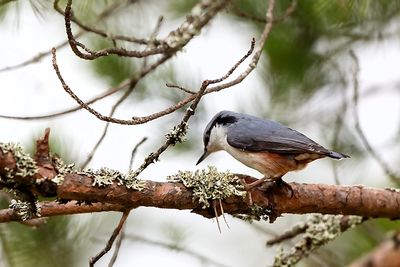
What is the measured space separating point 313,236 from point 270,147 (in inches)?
11.9

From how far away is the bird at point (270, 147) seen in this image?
2146 mm

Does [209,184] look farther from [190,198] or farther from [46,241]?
[46,241]

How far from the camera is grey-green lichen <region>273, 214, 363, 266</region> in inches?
84.7

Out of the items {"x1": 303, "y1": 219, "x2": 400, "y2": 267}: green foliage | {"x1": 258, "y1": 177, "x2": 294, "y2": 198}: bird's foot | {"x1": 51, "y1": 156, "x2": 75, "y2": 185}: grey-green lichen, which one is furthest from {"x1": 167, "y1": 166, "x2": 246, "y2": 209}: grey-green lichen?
{"x1": 303, "y1": 219, "x2": 400, "y2": 267}: green foliage

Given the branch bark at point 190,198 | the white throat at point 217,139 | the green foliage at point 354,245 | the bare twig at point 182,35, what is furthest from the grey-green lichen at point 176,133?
the green foliage at point 354,245

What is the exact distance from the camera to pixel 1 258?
8.00ft

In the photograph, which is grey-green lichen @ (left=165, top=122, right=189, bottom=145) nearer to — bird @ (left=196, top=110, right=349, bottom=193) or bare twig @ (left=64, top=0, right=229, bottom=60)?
bare twig @ (left=64, top=0, right=229, bottom=60)

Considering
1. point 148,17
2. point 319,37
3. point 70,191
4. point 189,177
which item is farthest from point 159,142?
point 70,191

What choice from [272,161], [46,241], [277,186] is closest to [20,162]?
[277,186]

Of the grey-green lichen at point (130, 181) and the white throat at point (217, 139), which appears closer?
the grey-green lichen at point (130, 181)

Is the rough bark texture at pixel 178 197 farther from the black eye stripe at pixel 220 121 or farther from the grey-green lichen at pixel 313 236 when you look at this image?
the black eye stripe at pixel 220 121

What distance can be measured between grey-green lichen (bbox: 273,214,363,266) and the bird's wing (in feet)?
0.77

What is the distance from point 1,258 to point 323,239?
109 cm

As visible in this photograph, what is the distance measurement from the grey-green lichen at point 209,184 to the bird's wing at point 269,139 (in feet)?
1.32
